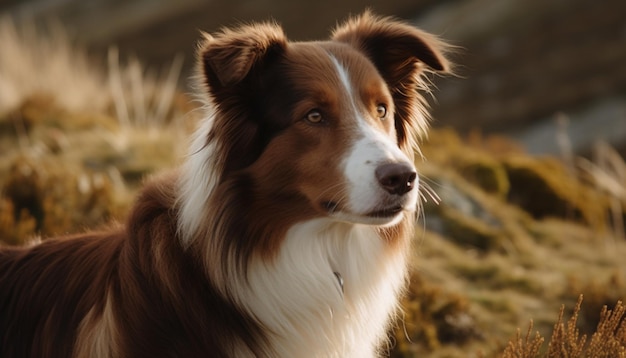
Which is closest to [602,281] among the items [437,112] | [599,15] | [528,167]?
[528,167]

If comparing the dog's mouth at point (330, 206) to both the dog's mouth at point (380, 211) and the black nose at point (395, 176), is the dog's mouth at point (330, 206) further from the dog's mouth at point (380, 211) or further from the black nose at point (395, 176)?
the black nose at point (395, 176)

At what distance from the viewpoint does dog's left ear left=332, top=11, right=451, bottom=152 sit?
15.1 feet

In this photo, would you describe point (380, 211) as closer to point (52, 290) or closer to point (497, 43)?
point (52, 290)

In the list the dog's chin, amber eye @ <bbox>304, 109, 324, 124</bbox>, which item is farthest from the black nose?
amber eye @ <bbox>304, 109, 324, 124</bbox>

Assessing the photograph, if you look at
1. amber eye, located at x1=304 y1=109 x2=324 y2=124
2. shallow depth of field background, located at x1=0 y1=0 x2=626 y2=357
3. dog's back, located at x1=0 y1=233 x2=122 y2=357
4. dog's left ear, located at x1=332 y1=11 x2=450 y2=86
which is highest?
dog's left ear, located at x1=332 y1=11 x2=450 y2=86

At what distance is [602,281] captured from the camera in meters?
8.33

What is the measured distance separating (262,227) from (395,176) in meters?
0.74

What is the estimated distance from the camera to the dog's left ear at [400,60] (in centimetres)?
461

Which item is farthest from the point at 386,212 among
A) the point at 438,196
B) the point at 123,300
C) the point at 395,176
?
the point at 438,196

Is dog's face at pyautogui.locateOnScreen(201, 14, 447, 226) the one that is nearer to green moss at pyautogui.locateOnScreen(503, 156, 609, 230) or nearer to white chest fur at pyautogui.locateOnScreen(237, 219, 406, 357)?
white chest fur at pyautogui.locateOnScreen(237, 219, 406, 357)

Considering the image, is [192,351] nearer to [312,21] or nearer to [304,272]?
[304,272]

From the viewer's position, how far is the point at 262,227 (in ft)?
13.7

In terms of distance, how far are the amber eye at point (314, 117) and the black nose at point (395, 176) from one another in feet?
1.52

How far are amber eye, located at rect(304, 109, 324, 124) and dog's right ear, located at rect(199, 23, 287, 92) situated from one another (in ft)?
1.15
